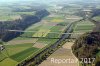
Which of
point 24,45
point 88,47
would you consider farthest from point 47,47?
point 88,47

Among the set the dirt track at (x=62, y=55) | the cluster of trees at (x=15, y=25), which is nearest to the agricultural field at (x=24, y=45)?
the cluster of trees at (x=15, y=25)

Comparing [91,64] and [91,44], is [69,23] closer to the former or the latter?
[91,44]

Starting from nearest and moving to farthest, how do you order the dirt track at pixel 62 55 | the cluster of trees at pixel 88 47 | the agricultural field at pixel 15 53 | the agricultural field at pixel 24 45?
the dirt track at pixel 62 55 → the cluster of trees at pixel 88 47 → the agricultural field at pixel 15 53 → the agricultural field at pixel 24 45

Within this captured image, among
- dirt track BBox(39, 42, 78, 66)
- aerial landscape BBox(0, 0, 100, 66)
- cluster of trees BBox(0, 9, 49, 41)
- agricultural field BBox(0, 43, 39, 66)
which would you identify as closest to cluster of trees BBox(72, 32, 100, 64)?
aerial landscape BBox(0, 0, 100, 66)

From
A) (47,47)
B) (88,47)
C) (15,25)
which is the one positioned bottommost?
(47,47)

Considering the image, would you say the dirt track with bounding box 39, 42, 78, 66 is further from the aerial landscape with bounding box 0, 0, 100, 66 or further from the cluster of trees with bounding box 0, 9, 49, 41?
the cluster of trees with bounding box 0, 9, 49, 41

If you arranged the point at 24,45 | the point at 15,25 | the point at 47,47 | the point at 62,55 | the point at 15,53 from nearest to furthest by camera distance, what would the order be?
the point at 62,55
the point at 15,53
the point at 47,47
the point at 24,45
the point at 15,25

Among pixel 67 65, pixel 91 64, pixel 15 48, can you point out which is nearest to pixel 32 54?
pixel 15 48

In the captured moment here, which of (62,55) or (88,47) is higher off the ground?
(88,47)

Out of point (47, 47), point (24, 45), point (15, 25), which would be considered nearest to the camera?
point (47, 47)

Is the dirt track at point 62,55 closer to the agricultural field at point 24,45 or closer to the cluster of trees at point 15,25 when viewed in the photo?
the agricultural field at point 24,45

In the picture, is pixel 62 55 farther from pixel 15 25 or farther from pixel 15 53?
pixel 15 25
